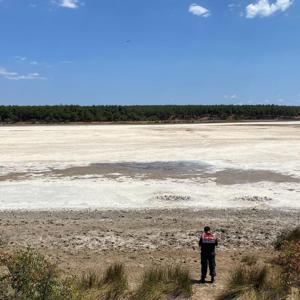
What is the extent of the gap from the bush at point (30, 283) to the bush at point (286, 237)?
20.0 ft

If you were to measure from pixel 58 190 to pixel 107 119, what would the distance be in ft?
242

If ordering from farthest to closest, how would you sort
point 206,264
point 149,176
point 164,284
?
point 149,176
point 206,264
point 164,284

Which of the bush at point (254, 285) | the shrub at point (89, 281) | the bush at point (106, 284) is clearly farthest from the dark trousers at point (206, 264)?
the shrub at point (89, 281)

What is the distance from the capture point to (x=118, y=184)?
21.9 metres

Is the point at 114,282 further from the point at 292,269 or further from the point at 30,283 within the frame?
the point at 292,269

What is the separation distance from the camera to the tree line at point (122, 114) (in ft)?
296

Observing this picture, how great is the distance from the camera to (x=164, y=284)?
9.63 metres

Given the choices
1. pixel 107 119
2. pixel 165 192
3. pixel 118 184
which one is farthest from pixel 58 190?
pixel 107 119

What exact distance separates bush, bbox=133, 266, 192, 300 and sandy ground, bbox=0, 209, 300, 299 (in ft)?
0.81

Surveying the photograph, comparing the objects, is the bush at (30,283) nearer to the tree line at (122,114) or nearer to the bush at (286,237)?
the bush at (286,237)

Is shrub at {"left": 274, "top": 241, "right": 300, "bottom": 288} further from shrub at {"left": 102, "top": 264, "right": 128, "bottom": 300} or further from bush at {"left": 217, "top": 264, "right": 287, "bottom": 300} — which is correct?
shrub at {"left": 102, "top": 264, "right": 128, "bottom": 300}

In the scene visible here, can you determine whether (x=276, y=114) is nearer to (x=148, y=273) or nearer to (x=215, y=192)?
(x=215, y=192)

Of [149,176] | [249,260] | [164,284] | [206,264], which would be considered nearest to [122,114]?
[149,176]

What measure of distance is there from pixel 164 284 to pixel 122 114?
90434 millimetres
